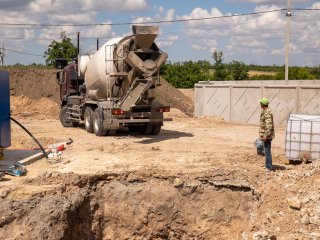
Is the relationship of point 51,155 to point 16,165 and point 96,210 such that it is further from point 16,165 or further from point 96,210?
point 96,210

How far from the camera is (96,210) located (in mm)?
9203

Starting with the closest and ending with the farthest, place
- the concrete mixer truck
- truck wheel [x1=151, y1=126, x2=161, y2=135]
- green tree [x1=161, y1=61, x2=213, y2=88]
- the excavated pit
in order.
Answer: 1. the excavated pit
2. the concrete mixer truck
3. truck wheel [x1=151, y1=126, x2=161, y2=135]
4. green tree [x1=161, y1=61, x2=213, y2=88]

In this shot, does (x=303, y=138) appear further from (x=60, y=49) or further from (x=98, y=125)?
(x=60, y=49)

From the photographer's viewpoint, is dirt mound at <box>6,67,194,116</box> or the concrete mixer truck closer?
the concrete mixer truck

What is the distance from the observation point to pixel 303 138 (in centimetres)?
1038

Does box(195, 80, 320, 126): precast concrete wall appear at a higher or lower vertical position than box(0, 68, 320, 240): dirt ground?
higher

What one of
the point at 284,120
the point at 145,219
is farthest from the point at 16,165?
the point at 284,120

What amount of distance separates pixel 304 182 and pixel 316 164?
75 centimetres

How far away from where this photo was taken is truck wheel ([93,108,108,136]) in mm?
14748

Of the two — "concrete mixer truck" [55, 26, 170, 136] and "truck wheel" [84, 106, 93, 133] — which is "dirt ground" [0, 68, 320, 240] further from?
"truck wheel" [84, 106, 93, 133]

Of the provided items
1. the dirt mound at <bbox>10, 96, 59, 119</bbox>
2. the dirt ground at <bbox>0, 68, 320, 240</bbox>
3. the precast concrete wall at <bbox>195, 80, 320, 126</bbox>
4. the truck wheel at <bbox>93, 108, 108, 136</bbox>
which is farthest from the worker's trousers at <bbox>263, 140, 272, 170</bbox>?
the dirt mound at <bbox>10, 96, 59, 119</bbox>

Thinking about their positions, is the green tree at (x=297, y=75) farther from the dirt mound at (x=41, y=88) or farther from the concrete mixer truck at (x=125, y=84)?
the concrete mixer truck at (x=125, y=84)

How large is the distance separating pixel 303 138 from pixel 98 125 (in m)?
7.11

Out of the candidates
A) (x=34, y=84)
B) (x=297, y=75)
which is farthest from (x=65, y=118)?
(x=297, y=75)
